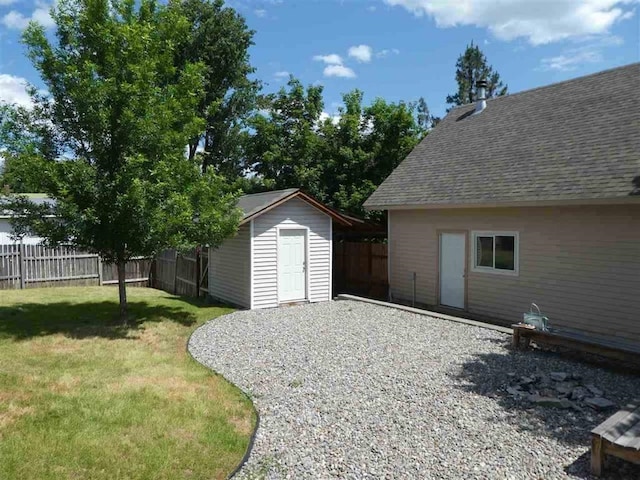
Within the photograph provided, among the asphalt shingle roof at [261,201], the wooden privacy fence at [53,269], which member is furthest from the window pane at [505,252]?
the wooden privacy fence at [53,269]

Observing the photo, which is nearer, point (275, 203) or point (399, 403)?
point (399, 403)

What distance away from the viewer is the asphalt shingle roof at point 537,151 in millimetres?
9733

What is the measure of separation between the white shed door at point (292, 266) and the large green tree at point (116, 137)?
2726 millimetres

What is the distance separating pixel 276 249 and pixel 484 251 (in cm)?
527

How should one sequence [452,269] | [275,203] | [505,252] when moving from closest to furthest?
[505,252], [452,269], [275,203]

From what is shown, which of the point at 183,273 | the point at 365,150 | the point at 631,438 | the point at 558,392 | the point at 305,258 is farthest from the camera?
the point at 365,150

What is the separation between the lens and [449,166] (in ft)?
44.2

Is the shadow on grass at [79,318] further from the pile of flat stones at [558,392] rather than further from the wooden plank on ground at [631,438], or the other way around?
the wooden plank on ground at [631,438]

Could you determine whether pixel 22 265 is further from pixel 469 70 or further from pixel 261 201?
pixel 469 70

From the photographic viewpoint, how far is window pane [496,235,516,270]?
11070 millimetres

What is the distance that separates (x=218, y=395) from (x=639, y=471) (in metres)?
4.86

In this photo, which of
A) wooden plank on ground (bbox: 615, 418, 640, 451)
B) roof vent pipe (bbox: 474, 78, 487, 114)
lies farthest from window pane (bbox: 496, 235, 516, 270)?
wooden plank on ground (bbox: 615, 418, 640, 451)

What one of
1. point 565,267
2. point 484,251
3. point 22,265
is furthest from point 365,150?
point 22,265

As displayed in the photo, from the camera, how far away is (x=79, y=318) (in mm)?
11953
